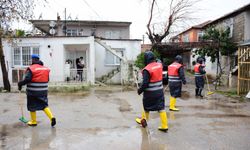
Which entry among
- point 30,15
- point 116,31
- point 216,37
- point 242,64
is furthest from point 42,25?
point 242,64

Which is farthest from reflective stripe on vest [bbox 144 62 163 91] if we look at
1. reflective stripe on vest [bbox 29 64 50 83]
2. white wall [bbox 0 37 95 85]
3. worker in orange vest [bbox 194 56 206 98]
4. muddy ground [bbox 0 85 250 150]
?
white wall [bbox 0 37 95 85]

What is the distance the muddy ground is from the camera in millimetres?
4914

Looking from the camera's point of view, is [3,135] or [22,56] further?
[22,56]

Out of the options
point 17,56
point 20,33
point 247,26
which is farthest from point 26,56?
point 247,26

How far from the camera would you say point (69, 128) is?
6.12 metres

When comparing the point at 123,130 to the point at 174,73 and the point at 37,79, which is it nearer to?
the point at 37,79

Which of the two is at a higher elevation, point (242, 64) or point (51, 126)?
point (242, 64)

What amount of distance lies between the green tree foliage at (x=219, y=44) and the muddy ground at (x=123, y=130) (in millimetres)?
9065

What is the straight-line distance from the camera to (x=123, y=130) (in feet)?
19.5

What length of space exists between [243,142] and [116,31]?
21.3 m

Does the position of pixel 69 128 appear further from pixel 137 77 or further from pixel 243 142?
pixel 137 77

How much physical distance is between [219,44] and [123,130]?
43.7 ft

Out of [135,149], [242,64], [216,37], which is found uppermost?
[216,37]

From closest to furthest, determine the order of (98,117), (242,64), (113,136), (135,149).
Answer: (135,149) → (113,136) → (98,117) → (242,64)
